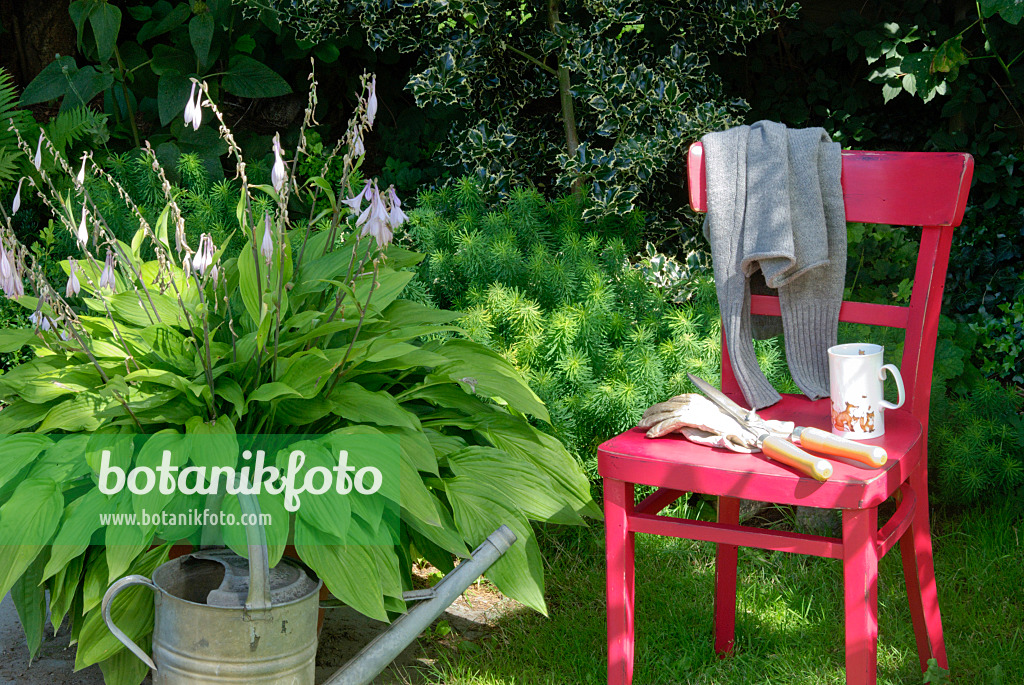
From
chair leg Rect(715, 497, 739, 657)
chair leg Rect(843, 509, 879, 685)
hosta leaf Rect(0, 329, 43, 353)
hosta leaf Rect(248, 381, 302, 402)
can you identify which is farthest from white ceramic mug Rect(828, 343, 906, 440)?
hosta leaf Rect(0, 329, 43, 353)

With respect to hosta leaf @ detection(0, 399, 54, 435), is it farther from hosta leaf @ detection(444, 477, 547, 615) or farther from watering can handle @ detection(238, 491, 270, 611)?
hosta leaf @ detection(444, 477, 547, 615)

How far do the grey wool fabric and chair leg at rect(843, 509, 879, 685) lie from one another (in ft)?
1.51

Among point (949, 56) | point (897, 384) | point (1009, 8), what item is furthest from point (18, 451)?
point (949, 56)

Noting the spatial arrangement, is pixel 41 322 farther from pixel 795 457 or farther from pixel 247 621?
pixel 795 457

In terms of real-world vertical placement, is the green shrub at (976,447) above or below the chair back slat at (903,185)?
below

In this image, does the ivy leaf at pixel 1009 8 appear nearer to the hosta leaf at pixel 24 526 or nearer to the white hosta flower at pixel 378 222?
the white hosta flower at pixel 378 222

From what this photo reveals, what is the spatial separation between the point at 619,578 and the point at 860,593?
44 centimetres

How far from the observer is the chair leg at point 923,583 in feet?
6.52

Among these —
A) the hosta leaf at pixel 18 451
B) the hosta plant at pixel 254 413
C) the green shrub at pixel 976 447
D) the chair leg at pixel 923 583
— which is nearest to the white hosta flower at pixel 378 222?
the hosta plant at pixel 254 413

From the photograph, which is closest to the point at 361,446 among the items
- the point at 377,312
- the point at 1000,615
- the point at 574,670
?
the point at 377,312

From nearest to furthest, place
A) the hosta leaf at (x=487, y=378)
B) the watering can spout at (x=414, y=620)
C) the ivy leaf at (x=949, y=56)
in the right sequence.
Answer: the watering can spout at (x=414, y=620)
the hosta leaf at (x=487, y=378)
the ivy leaf at (x=949, y=56)

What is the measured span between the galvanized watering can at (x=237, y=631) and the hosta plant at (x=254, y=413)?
0.11m

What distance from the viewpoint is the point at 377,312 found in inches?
82.4

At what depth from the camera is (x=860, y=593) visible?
5.35 ft
